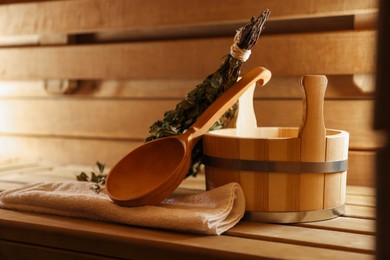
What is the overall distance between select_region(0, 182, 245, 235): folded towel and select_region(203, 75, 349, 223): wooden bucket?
0.04m

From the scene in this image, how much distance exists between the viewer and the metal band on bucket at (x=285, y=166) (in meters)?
1.10

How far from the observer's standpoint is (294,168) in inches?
43.4

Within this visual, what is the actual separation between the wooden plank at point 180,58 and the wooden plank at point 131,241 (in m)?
0.58

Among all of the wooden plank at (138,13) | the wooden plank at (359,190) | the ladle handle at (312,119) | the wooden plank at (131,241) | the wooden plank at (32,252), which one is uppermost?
the wooden plank at (138,13)

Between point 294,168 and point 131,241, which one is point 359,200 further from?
point 131,241

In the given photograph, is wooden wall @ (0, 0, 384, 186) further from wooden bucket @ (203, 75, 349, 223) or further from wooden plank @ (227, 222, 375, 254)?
wooden plank @ (227, 222, 375, 254)

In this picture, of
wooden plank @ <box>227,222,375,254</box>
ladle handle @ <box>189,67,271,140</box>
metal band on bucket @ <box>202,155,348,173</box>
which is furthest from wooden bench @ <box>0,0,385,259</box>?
ladle handle @ <box>189,67,271,140</box>

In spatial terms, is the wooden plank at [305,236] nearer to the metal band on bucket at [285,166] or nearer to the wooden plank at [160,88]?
the metal band on bucket at [285,166]

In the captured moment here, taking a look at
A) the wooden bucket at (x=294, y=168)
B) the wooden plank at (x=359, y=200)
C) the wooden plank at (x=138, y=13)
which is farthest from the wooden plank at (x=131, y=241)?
the wooden plank at (x=138, y=13)

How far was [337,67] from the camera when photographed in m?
1.58

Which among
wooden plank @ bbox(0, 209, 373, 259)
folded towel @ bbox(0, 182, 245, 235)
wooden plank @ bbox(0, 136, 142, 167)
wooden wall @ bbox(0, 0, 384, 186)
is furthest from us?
wooden plank @ bbox(0, 136, 142, 167)

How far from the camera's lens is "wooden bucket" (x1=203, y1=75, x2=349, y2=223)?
3.61 ft

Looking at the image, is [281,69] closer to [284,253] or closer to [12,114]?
[284,253]

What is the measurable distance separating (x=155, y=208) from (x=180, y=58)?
0.81 m
